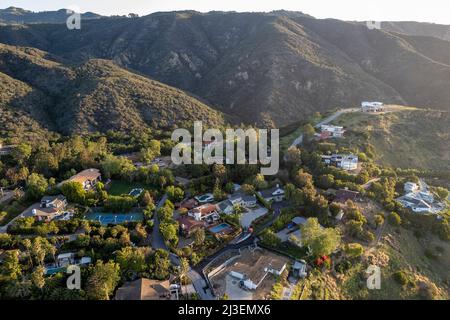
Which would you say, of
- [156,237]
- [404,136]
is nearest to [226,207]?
[156,237]

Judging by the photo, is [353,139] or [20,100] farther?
[20,100]

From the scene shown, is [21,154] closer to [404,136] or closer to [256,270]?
[256,270]

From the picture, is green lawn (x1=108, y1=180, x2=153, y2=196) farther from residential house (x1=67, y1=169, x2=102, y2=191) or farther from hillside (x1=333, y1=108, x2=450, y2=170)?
hillside (x1=333, y1=108, x2=450, y2=170)

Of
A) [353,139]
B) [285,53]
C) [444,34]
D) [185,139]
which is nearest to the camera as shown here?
[353,139]

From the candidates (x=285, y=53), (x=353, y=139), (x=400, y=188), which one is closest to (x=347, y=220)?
(x=400, y=188)

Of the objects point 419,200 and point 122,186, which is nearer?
point 419,200

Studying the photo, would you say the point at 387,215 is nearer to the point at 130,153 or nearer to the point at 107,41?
the point at 130,153
